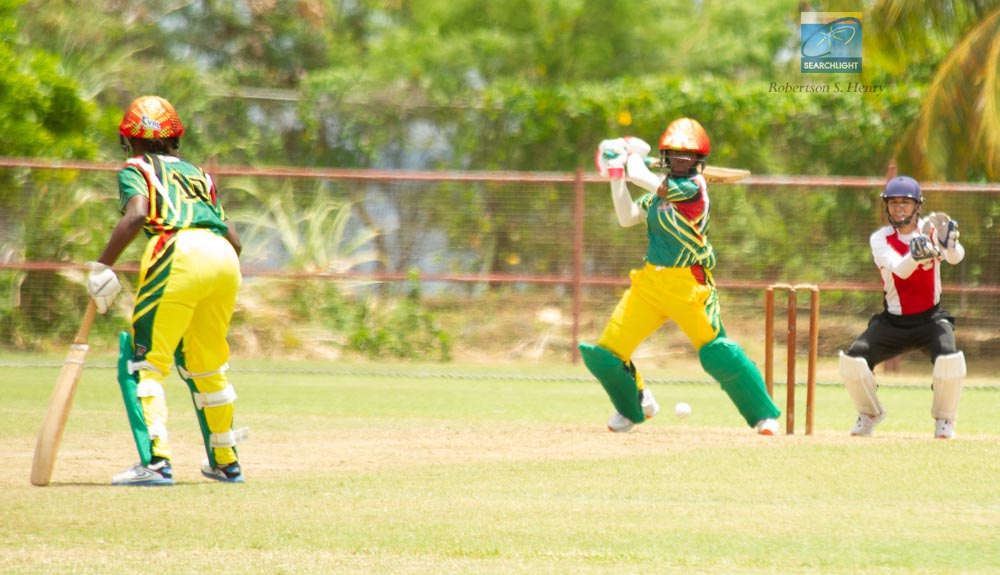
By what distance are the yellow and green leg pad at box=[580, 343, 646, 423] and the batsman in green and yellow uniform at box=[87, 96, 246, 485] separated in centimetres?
276

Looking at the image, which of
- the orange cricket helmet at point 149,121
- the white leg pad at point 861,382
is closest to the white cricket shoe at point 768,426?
the white leg pad at point 861,382

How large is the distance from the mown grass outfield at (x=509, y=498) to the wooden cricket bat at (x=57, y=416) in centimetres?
13

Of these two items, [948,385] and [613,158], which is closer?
[948,385]

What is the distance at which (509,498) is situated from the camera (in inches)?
253

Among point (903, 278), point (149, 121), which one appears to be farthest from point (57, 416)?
point (903, 278)

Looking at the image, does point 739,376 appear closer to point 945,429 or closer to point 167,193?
point 945,429

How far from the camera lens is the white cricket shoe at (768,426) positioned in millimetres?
8797

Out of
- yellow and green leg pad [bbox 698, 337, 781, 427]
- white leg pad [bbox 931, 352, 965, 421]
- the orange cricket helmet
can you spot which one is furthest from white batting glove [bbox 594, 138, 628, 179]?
the orange cricket helmet

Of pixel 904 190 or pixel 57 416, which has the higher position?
pixel 904 190

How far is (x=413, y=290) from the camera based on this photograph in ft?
53.8

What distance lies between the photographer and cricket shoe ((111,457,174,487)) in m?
6.68

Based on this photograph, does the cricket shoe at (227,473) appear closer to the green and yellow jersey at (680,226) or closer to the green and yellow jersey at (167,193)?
the green and yellow jersey at (167,193)

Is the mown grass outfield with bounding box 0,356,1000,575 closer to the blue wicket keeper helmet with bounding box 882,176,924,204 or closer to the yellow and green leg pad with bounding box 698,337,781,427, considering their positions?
the yellow and green leg pad with bounding box 698,337,781,427

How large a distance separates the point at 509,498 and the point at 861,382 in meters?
3.24
